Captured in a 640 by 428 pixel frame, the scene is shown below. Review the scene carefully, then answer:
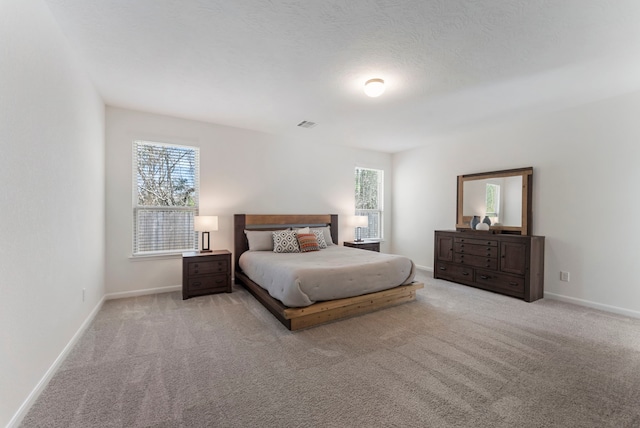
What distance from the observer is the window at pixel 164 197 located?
4.03 meters

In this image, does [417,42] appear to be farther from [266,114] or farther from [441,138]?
[441,138]

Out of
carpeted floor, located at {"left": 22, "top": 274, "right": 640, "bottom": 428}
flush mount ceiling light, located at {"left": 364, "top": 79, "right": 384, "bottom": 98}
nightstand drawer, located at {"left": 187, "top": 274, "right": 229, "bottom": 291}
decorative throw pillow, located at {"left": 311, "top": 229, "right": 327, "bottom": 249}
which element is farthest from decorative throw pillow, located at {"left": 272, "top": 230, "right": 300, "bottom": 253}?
flush mount ceiling light, located at {"left": 364, "top": 79, "right": 384, "bottom": 98}

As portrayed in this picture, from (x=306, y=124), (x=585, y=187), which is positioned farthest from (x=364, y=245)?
(x=585, y=187)

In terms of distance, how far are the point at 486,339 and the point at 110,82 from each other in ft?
15.7

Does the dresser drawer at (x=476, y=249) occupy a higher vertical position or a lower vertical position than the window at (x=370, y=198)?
lower

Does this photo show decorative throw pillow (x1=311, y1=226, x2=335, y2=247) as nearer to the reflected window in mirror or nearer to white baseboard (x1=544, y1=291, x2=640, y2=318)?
the reflected window in mirror

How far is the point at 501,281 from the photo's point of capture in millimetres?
4102

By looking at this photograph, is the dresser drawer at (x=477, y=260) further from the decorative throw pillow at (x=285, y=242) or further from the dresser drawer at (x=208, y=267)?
the dresser drawer at (x=208, y=267)

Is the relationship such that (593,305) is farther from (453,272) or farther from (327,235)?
(327,235)

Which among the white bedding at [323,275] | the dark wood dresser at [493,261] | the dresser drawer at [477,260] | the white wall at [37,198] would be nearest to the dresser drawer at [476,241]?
the dark wood dresser at [493,261]

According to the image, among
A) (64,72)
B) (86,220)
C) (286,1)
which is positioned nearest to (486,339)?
(286,1)

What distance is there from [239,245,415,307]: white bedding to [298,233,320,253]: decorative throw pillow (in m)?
0.42

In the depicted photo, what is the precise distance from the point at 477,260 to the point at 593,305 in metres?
1.41

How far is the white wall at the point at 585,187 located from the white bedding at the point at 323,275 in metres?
2.23
